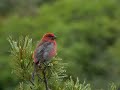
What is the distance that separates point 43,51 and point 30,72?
681mm

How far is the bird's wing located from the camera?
3.73m

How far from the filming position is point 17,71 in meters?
3.45

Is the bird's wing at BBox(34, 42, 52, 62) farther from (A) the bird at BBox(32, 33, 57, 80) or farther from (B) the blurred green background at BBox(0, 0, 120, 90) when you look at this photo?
(B) the blurred green background at BBox(0, 0, 120, 90)

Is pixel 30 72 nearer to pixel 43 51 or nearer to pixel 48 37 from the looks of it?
pixel 43 51

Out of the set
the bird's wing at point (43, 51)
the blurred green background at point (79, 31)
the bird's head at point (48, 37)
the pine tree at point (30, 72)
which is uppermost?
the blurred green background at point (79, 31)

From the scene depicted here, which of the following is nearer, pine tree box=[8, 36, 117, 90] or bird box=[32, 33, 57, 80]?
pine tree box=[8, 36, 117, 90]

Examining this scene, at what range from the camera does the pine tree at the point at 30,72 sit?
336cm

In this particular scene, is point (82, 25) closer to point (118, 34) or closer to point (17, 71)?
point (118, 34)

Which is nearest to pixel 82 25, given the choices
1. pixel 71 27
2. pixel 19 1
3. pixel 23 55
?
pixel 71 27

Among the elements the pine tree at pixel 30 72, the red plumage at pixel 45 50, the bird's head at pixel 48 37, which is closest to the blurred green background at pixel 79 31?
the bird's head at pixel 48 37

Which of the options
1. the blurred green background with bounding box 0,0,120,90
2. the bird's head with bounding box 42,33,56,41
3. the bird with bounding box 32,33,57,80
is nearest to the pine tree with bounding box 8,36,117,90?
the bird with bounding box 32,33,57,80

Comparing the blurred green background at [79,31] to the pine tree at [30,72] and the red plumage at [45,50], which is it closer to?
the red plumage at [45,50]

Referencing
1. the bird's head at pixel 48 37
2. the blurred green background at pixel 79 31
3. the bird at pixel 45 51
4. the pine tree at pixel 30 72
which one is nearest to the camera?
the pine tree at pixel 30 72

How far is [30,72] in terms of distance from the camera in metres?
3.45
